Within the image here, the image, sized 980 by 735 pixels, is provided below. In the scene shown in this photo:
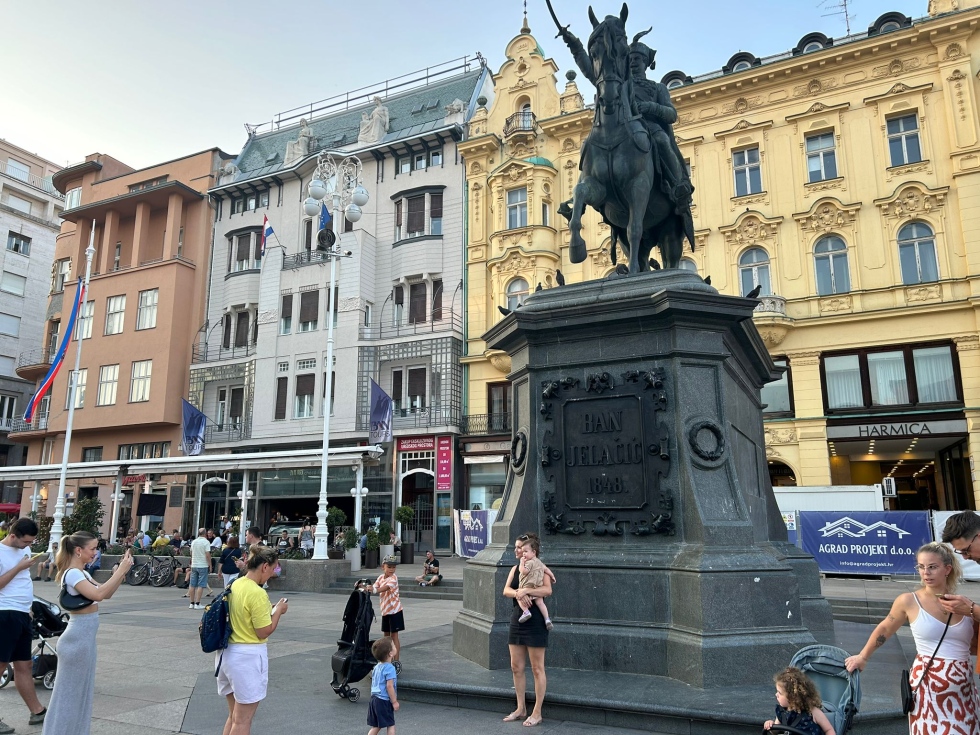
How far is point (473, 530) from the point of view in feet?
78.9

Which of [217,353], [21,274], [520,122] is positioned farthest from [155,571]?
[21,274]

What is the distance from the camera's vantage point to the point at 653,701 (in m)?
5.95

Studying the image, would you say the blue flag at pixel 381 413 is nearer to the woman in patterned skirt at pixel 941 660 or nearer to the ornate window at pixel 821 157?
the ornate window at pixel 821 157

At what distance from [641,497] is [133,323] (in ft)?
132

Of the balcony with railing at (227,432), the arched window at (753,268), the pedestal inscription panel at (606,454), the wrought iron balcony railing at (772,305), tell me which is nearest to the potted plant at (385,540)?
the balcony with railing at (227,432)

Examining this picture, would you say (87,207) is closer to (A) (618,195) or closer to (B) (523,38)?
(B) (523,38)

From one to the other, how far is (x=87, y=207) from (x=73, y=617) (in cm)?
4462

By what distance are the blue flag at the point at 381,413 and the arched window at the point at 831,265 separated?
16968 millimetres

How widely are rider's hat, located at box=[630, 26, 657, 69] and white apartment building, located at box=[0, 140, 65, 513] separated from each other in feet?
163

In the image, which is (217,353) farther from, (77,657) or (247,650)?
(247,650)

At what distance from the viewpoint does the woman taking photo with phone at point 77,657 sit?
5035 millimetres

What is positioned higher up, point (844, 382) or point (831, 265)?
point (831, 265)

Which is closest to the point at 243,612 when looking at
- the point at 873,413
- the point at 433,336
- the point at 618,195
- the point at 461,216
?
the point at 618,195

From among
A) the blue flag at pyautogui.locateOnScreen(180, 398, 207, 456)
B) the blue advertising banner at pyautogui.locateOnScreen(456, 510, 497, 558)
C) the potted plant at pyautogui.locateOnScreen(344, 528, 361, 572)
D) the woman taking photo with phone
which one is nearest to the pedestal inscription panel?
the woman taking photo with phone
